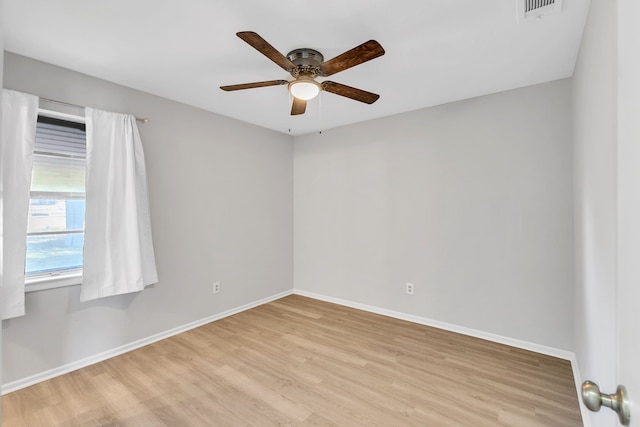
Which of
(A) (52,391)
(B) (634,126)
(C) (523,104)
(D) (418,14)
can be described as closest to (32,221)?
(A) (52,391)

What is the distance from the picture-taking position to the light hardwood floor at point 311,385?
1.95 metres

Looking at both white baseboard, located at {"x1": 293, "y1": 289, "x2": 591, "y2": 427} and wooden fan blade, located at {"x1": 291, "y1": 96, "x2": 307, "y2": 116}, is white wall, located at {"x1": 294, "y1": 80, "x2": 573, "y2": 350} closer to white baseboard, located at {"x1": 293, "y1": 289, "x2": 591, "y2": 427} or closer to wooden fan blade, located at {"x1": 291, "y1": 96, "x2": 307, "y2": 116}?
white baseboard, located at {"x1": 293, "y1": 289, "x2": 591, "y2": 427}

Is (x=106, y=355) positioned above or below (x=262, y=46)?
below

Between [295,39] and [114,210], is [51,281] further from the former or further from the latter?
[295,39]

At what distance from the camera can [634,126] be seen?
1.92 ft

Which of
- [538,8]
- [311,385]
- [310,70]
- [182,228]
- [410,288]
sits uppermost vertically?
[538,8]

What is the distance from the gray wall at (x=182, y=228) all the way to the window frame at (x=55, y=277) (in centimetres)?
6

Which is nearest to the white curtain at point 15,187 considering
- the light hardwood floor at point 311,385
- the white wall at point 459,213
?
the light hardwood floor at point 311,385

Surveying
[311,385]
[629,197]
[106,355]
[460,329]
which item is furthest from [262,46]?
[460,329]

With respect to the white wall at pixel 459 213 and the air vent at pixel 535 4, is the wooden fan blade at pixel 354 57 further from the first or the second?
the white wall at pixel 459 213

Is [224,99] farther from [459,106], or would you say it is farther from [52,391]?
[52,391]

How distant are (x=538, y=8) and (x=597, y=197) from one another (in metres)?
1.09

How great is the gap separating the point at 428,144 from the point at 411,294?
1.71m

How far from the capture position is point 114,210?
2.65 metres
